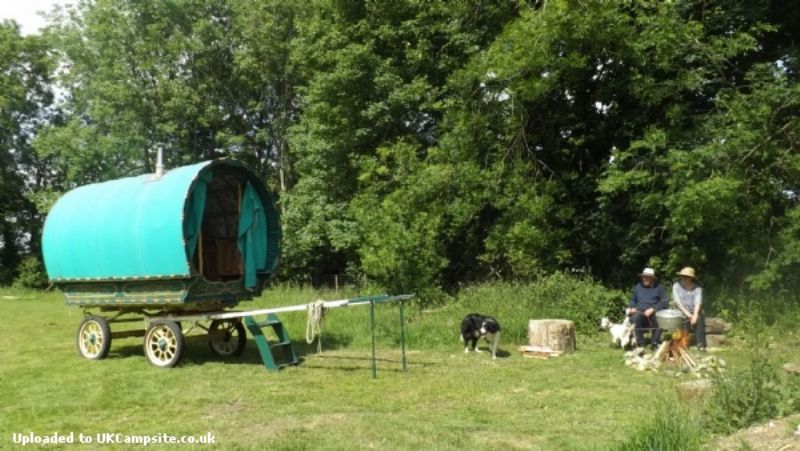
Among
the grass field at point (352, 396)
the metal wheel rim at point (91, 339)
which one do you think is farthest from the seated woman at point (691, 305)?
the metal wheel rim at point (91, 339)

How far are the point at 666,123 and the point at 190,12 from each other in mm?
28768

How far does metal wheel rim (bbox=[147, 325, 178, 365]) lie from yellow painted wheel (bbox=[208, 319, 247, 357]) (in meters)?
1.14

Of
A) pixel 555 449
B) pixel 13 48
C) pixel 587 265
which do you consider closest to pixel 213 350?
pixel 555 449

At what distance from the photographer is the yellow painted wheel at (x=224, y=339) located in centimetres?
1141

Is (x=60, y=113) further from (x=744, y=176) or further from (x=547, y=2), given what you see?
(x=744, y=176)

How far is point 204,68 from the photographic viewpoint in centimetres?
3584

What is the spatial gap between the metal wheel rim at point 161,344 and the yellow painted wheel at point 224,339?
1142mm

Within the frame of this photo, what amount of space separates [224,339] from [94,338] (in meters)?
2.16

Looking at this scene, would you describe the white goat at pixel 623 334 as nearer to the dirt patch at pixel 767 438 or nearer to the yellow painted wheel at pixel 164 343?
the dirt patch at pixel 767 438

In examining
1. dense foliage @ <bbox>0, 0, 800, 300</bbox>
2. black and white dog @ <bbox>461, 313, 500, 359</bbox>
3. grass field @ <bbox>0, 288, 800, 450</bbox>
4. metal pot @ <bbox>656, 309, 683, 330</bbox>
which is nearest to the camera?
grass field @ <bbox>0, 288, 800, 450</bbox>

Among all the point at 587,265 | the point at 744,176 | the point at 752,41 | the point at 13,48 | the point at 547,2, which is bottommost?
the point at 587,265

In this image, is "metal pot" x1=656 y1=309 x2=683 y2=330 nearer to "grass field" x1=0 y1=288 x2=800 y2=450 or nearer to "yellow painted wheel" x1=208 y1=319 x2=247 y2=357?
"grass field" x1=0 y1=288 x2=800 y2=450

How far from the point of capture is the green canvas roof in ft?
32.4

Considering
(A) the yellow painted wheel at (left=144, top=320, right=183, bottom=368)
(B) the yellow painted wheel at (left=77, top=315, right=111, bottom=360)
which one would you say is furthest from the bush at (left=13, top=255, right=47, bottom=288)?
(A) the yellow painted wheel at (left=144, top=320, right=183, bottom=368)
